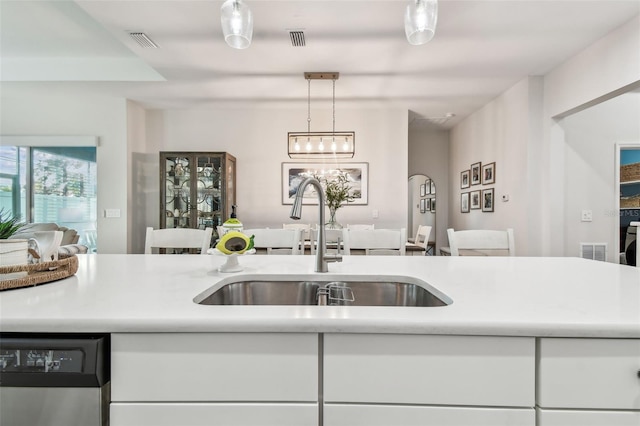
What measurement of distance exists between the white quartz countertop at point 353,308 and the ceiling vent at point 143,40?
252 centimetres

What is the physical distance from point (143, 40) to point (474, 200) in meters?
4.73

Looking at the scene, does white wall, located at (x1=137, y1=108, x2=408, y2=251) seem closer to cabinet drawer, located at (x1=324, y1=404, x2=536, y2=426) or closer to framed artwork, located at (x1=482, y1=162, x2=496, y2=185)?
framed artwork, located at (x1=482, y1=162, x2=496, y2=185)

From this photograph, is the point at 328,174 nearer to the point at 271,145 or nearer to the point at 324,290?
the point at 271,145

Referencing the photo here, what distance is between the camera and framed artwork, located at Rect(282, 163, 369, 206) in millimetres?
4656

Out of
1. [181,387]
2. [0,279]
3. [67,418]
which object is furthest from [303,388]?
[0,279]

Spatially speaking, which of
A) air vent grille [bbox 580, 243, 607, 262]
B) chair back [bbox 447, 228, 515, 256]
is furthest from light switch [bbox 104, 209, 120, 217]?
air vent grille [bbox 580, 243, 607, 262]

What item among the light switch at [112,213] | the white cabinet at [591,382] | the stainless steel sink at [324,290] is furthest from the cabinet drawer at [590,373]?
the light switch at [112,213]

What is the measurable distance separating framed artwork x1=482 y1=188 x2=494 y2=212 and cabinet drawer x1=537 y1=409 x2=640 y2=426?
4.11 m

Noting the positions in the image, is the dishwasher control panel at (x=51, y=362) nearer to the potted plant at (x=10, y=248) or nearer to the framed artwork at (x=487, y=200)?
the potted plant at (x=10, y=248)

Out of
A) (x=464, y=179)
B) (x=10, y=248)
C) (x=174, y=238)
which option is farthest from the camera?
(x=464, y=179)

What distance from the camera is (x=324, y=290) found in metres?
1.06

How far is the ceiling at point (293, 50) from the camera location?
7.77 ft

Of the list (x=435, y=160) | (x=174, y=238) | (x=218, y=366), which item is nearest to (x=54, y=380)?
(x=218, y=366)

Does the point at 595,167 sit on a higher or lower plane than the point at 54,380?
higher
